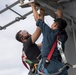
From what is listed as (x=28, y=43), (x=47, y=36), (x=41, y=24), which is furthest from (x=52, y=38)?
(x=28, y=43)

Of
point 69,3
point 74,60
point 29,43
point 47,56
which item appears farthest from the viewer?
point 74,60

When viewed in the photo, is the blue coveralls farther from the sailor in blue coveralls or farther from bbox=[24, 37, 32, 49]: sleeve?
bbox=[24, 37, 32, 49]: sleeve

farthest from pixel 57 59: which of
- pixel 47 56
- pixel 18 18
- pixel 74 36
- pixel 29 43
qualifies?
pixel 18 18

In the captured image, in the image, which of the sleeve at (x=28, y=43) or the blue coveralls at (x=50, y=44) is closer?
the blue coveralls at (x=50, y=44)

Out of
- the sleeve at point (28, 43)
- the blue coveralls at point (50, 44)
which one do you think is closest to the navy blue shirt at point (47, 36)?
the blue coveralls at point (50, 44)

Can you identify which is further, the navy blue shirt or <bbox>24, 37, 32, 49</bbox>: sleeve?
<bbox>24, 37, 32, 49</bbox>: sleeve

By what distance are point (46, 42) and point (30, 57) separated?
0.76m

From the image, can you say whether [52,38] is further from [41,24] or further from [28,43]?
[28,43]

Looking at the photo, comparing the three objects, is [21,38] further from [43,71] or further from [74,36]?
[74,36]

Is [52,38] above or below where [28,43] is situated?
above

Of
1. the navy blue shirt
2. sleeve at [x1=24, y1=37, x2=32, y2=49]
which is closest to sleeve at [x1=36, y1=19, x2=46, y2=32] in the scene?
the navy blue shirt

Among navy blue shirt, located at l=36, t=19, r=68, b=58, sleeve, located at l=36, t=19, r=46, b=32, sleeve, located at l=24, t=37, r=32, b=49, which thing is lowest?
sleeve, located at l=24, t=37, r=32, b=49

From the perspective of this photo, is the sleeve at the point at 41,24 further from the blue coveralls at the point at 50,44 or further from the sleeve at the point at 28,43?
the sleeve at the point at 28,43

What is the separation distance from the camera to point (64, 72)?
6.96 metres
